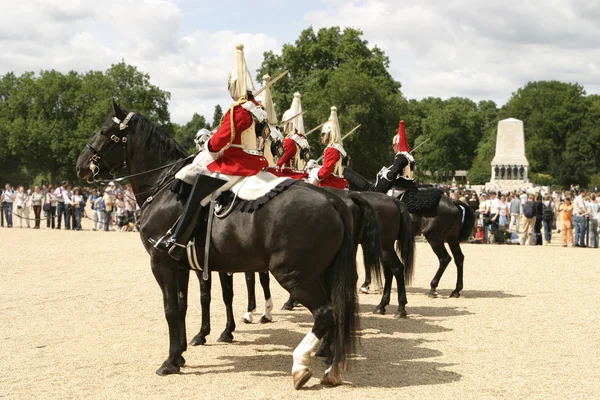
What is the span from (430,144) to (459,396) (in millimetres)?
96641

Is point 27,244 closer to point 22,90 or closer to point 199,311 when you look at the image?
point 199,311

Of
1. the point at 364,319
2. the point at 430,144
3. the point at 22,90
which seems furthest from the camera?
the point at 430,144

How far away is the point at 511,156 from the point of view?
204 feet

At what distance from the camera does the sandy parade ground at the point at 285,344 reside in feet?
22.7

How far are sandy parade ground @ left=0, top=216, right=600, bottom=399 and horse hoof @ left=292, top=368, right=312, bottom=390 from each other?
0.39 feet

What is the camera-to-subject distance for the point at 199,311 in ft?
37.3

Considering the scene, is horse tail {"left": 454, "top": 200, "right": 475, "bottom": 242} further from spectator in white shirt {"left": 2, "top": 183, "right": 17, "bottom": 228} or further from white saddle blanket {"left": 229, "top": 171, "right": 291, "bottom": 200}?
spectator in white shirt {"left": 2, "top": 183, "right": 17, "bottom": 228}

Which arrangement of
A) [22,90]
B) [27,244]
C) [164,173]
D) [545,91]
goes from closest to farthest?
[164,173] → [27,244] → [22,90] → [545,91]

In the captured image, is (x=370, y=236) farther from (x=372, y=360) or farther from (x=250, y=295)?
(x=250, y=295)

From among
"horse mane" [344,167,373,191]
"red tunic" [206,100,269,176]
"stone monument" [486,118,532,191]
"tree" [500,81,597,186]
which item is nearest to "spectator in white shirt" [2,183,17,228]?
"horse mane" [344,167,373,191]

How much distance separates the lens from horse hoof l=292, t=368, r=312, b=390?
684cm

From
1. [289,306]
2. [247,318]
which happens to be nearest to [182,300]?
[247,318]

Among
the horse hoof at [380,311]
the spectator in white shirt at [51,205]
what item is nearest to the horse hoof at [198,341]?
the horse hoof at [380,311]

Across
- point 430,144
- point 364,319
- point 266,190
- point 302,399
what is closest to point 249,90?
point 266,190
